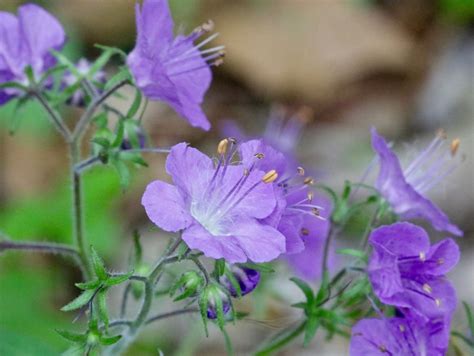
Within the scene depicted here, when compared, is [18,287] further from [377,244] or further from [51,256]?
[377,244]

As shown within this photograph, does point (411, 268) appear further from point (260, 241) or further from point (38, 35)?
point (38, 35)

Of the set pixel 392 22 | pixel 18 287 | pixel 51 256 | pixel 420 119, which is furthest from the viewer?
pixel 392 22

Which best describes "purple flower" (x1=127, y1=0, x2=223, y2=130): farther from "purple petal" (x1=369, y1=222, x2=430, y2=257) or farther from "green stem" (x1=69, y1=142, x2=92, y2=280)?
"purple petal" (x1=369, y1=222, x2=430, y2=257)

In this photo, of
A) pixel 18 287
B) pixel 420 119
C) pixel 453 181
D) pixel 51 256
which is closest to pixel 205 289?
pixel 18 287

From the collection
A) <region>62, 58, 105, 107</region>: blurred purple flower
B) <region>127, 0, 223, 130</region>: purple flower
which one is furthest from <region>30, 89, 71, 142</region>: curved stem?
<region>127, 0, 223, 130</region>: purple flower

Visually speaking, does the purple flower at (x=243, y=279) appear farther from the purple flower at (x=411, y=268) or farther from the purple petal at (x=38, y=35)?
the purple petal at (x=38, y=35)

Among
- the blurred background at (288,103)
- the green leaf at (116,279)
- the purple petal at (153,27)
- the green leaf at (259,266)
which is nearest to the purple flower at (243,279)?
the green leaf at (259,266)

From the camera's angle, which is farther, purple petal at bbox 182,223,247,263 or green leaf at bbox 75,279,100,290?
green leaf at bbox 75,279,100,290

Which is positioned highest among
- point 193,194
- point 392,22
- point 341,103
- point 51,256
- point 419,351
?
point 193,194
